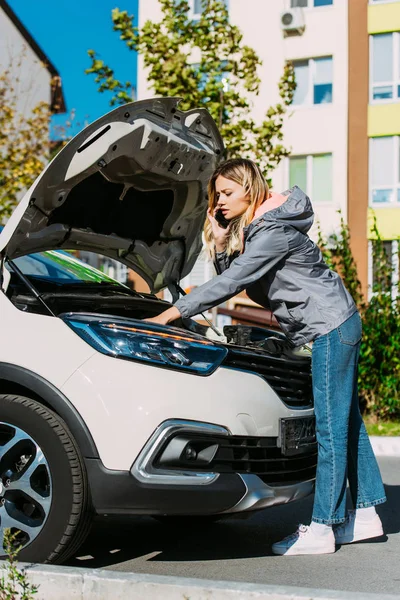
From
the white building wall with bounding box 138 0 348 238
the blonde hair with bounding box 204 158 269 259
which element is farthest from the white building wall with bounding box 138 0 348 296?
the blonde hair with bounding box 204 158 269 259

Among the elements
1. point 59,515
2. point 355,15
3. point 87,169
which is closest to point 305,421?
point 59,515

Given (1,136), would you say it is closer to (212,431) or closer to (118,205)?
(118,205)

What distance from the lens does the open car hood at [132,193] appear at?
3904 mm

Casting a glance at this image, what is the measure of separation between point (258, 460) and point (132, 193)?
183 cm

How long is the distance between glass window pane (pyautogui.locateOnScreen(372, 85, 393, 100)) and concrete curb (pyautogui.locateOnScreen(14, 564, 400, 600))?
25.2 metres

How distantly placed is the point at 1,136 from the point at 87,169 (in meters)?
15.7

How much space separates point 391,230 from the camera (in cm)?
2600

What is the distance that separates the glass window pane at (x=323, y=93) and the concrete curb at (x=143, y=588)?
25.3m

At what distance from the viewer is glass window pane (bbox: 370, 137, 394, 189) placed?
85.7 ft

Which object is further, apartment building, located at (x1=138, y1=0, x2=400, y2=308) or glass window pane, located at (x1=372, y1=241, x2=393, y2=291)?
apartment building, located at (x1=138, y1=0, x2=400, y2=308)

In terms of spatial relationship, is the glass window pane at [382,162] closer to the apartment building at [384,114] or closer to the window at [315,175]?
the apartment building at [384,114]

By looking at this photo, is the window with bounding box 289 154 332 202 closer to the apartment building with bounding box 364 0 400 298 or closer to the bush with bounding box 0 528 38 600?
the apartment building with bounding box 364 0 400 298

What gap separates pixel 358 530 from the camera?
4348 mm

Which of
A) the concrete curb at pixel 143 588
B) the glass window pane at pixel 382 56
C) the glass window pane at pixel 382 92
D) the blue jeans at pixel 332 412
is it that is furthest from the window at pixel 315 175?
the concrete curb at pixel 143 588
